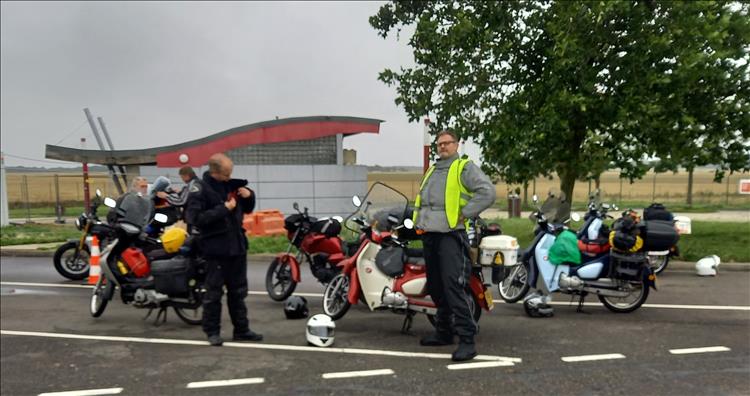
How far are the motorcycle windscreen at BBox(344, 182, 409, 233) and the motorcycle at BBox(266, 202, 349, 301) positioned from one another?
454mm

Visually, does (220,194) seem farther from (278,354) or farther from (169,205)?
(169,205)

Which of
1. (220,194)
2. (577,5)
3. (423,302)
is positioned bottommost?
(423,302)

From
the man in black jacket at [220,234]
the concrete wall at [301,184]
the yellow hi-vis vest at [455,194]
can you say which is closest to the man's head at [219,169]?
the man in black jacket at [220,234]

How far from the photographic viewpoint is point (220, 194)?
511cm

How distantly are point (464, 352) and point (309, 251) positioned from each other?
9.79ft

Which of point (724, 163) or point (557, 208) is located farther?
point (724, 163)

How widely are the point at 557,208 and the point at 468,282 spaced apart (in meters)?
2.25

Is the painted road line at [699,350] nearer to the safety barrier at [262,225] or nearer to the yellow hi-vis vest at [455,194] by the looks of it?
the yellow hi-vis vest at [455,194]

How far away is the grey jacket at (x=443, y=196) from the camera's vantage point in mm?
4547

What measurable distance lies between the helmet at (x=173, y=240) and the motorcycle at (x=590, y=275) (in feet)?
13.5

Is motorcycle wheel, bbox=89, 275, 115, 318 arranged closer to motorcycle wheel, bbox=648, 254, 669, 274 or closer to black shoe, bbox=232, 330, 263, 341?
black shoe, bbox=232, 330, 263, 341

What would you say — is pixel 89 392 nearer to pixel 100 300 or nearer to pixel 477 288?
pixel 100 300

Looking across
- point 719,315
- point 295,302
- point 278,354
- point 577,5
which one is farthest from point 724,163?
point 278,354

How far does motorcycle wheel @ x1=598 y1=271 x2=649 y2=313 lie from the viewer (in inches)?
250
